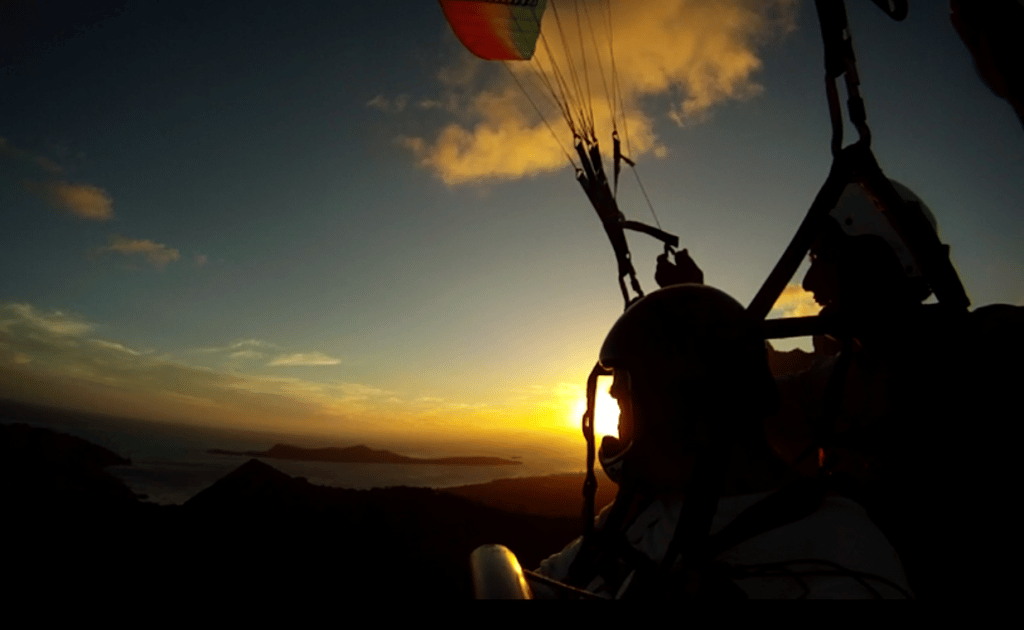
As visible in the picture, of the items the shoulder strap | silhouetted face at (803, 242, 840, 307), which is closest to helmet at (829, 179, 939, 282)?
silhouetted face at (803, 242, 840, 307)

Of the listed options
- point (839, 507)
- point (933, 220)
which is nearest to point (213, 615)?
point (839, 507)

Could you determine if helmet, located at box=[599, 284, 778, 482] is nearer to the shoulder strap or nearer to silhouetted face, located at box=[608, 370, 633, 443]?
silhouetted face, located at box=[608, 370, 633, 443]

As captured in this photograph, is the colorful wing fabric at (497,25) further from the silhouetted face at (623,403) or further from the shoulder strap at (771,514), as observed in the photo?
the shoulder strap at (771,514)

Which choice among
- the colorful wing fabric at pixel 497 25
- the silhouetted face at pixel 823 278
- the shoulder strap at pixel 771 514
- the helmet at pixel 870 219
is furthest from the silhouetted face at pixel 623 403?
the colorful wing fabric at pixel 497 25

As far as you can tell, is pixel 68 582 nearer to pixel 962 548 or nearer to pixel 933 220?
pixel 962 548

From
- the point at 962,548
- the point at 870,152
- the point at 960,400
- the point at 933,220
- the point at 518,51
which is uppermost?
the point at 518,51

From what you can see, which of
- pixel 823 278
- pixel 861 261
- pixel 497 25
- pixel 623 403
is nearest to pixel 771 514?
pixel 623 403

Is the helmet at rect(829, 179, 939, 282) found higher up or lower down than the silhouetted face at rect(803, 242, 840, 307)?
higher up
